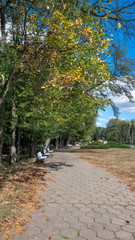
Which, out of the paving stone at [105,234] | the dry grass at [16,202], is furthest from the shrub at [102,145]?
the paving stone at [105,234]

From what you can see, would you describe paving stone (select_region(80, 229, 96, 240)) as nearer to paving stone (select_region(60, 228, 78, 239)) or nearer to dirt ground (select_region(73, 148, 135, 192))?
paving stone (select_region(60, 228, 78, 239))

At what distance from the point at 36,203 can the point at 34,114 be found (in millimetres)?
7415

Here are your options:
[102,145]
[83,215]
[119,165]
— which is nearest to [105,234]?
[83,215]

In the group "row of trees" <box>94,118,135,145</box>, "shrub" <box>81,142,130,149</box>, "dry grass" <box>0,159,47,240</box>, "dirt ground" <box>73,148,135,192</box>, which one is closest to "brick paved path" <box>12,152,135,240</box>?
"dry grass" <box>0,159,47,240</box>

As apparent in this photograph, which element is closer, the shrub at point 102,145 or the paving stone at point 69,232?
the paving stone at point 69,232

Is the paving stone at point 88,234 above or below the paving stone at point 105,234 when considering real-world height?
above

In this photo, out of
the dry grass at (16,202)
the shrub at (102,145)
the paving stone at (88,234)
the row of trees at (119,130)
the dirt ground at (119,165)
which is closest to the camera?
the paving stone at (88,234)

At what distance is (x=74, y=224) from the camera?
3.52m

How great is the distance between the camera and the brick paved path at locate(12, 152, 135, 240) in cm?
314

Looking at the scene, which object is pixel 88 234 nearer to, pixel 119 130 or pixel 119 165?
pixel 119 165

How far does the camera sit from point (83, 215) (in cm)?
397

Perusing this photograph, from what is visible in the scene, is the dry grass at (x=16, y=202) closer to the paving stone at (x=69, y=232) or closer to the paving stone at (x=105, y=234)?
the paving stone at (x=69, y=232)

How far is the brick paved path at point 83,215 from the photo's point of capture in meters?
3.14

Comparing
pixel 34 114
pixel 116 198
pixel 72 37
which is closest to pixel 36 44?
pixel 72 37
